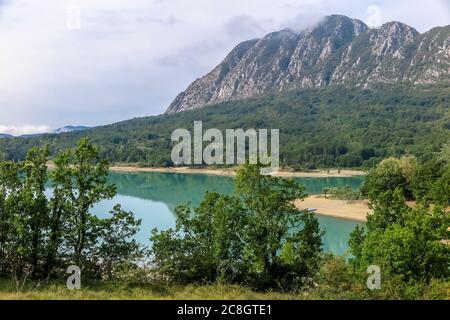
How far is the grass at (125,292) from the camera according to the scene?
10914 millimetres

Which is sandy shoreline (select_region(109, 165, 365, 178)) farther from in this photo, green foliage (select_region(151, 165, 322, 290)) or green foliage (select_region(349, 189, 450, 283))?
green foliage (select_region(151, 165, 322, 290))

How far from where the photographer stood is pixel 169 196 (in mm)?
79125

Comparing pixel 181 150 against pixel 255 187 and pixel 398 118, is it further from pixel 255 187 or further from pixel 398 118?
pixel 255 187

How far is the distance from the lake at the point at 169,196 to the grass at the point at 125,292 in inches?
716

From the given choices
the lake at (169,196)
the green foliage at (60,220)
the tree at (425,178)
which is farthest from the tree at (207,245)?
the tree at (425,178)

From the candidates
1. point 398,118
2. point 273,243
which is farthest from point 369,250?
point 398,118

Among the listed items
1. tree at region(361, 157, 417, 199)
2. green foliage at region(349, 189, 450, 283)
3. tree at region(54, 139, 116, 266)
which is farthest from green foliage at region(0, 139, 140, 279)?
tree at region(361, 157, 417, 199)

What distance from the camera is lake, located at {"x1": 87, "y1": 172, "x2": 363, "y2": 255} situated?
44681mm

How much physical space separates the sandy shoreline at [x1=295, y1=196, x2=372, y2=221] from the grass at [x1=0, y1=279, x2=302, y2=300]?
41.8 metres

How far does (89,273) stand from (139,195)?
68.1m

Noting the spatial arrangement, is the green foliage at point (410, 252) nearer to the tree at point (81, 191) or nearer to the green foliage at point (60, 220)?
the green foliage at point (60, 220)

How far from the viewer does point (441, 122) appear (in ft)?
531

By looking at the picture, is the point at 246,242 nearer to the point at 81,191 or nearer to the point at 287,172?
the point at 81,191
